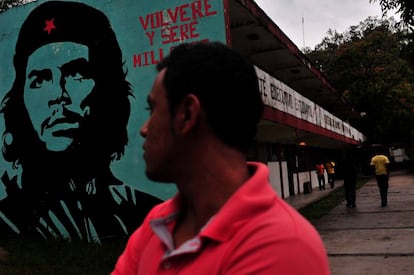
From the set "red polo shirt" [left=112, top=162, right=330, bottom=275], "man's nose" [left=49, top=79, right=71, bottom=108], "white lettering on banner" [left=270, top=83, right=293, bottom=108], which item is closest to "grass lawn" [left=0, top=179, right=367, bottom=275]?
"man's nose" [left=49, top=79, right=71, bottom=108]

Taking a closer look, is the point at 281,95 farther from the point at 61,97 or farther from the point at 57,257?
the point at 57,257

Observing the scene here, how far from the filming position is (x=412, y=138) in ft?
109

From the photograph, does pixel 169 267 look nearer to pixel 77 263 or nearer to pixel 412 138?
pixel 77 263

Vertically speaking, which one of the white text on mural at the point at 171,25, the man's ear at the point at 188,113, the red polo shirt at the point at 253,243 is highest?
the white text on mural at the point at 171,25

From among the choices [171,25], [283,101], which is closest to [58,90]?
[171,25]

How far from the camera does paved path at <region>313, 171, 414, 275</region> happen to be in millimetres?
6529

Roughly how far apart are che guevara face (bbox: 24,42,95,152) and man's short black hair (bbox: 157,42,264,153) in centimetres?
837

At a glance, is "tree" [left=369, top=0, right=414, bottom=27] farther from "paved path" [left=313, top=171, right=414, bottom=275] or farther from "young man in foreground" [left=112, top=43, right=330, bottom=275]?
"young man in foreground" [left=112, top=43, right=330, bottom=275]

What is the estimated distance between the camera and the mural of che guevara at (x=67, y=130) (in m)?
8.98

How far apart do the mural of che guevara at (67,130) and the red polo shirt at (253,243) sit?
7.48 metres

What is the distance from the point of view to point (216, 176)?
120 cm

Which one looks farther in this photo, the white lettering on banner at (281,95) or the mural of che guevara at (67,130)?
the white lettering on banner at (281,95)

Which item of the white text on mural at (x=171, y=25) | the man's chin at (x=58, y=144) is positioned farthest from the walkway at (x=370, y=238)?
the man's chin at (x=58, y=144)

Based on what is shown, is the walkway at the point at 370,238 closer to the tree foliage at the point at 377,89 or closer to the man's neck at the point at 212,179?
the man's neck at the point at 212,179
